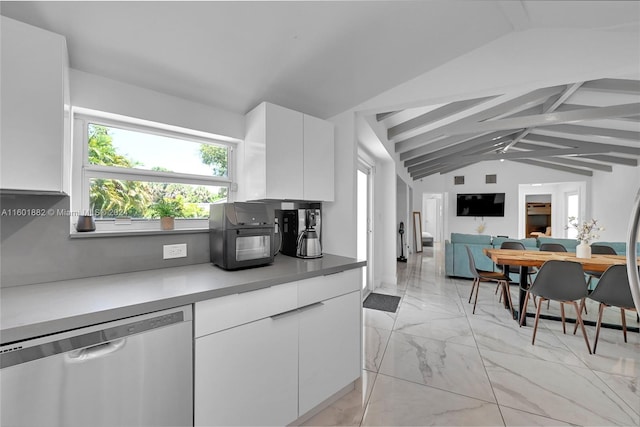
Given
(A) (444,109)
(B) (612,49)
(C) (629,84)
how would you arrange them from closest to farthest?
(B) (612,49), (C) (629,84), (A) (444,109)

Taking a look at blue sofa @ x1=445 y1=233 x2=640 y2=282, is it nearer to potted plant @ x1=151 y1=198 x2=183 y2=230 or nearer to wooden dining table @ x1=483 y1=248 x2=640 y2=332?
wooden dining table @ x1=483 y1=248 x2=640 y2=332

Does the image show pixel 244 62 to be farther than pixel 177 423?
Yes

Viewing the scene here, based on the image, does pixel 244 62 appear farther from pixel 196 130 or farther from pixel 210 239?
pixel 210 239

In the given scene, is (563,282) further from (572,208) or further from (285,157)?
(572,208)

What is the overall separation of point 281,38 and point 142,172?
1.25 meters

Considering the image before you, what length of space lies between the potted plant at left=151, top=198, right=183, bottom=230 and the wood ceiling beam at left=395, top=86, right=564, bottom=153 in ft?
13.5

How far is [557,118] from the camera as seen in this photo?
3580 mm

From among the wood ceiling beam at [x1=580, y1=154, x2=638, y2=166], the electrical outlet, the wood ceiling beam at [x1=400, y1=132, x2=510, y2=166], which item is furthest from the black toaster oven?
the wood ceiling beam at [x1=580, y1=154, x2=638, y2=166]

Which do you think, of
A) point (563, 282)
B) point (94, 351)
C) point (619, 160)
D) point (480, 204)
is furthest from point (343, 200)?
point (480, 204)

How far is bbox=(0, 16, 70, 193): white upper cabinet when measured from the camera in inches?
39.7

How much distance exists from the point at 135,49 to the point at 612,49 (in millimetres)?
3043

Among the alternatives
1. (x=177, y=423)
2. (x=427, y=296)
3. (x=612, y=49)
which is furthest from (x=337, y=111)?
(x=427, y=296)

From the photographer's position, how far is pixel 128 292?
114 centimetres

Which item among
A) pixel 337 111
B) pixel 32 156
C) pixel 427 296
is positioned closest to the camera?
pixel 32 156
